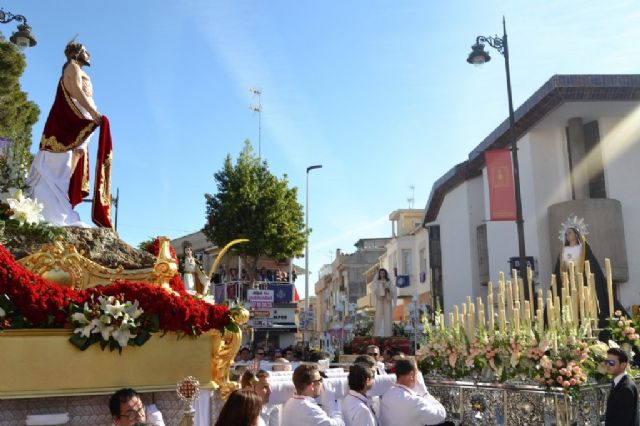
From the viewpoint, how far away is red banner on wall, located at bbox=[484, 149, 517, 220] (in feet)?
75.6

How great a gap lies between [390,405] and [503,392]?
1.98 m

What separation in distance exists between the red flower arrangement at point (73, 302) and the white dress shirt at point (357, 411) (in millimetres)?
1458

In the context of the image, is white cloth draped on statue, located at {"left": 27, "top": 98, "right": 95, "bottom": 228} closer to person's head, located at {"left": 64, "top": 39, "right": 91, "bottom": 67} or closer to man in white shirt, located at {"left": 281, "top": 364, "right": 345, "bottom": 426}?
person's head, located at {"left": 64, "top": 39, "right": 91, "bottom": 67}

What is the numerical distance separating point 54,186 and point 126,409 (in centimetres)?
451

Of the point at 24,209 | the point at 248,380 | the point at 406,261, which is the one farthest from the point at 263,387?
the point at 406,261

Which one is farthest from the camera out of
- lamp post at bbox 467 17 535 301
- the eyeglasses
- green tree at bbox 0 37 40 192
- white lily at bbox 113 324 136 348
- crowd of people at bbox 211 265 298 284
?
crowd of people at bbox 211 265 298 284

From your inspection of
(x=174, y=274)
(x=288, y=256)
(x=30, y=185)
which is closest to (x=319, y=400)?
(x=174, y=274)

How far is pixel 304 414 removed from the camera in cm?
559

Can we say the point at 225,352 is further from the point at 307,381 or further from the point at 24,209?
the point at 24,209

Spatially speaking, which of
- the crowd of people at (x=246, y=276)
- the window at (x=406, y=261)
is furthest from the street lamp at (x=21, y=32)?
the window at (x=406, y=261)

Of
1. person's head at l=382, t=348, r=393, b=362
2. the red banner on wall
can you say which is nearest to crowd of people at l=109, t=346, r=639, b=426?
person's head at l=382, t=348, r=393, b=362

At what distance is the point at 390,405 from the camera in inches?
259

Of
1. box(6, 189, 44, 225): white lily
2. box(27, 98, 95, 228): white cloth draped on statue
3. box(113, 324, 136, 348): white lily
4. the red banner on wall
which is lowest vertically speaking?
box(113, 324, 136, 348): white lily

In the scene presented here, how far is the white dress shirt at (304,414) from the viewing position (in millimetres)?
5570
